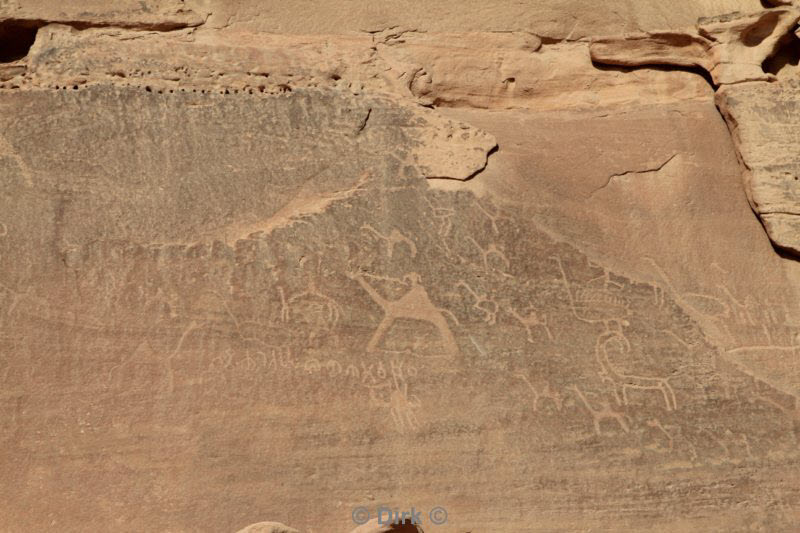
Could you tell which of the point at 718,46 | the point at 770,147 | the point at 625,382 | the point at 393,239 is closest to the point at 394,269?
the point at 393,239

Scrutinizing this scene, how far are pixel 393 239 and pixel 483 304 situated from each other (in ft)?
1.79

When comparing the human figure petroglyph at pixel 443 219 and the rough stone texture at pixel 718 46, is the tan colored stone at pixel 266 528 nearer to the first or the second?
the human figure petroglyph at pixel 443 219

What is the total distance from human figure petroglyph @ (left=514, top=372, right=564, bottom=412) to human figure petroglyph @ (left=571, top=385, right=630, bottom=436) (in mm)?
107

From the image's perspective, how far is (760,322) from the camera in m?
5.02

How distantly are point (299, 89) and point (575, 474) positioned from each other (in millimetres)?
2382

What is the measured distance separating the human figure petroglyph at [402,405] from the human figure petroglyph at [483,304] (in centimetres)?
53

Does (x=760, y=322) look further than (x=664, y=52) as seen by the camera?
No

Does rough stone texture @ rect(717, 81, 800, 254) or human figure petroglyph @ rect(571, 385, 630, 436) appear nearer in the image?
human figure petroglyph @ rect(571, 385, 630, 436)

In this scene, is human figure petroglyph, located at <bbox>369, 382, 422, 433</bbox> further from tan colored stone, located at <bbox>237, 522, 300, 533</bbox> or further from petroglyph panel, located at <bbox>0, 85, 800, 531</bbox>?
tan colored stone, located at <bbox>237, 522, 300, 533</bbox>

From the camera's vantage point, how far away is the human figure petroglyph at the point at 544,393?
4660 mm

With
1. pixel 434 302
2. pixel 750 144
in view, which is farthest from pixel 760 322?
pixel 434 302

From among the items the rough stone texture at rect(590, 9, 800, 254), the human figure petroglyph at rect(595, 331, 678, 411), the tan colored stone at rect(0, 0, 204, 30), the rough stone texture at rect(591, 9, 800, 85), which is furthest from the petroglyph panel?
the rough stone texture at rect(591, 9, 800, 85)

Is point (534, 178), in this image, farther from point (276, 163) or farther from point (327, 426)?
point (327, 426)

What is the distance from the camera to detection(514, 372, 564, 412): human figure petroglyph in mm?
4660
